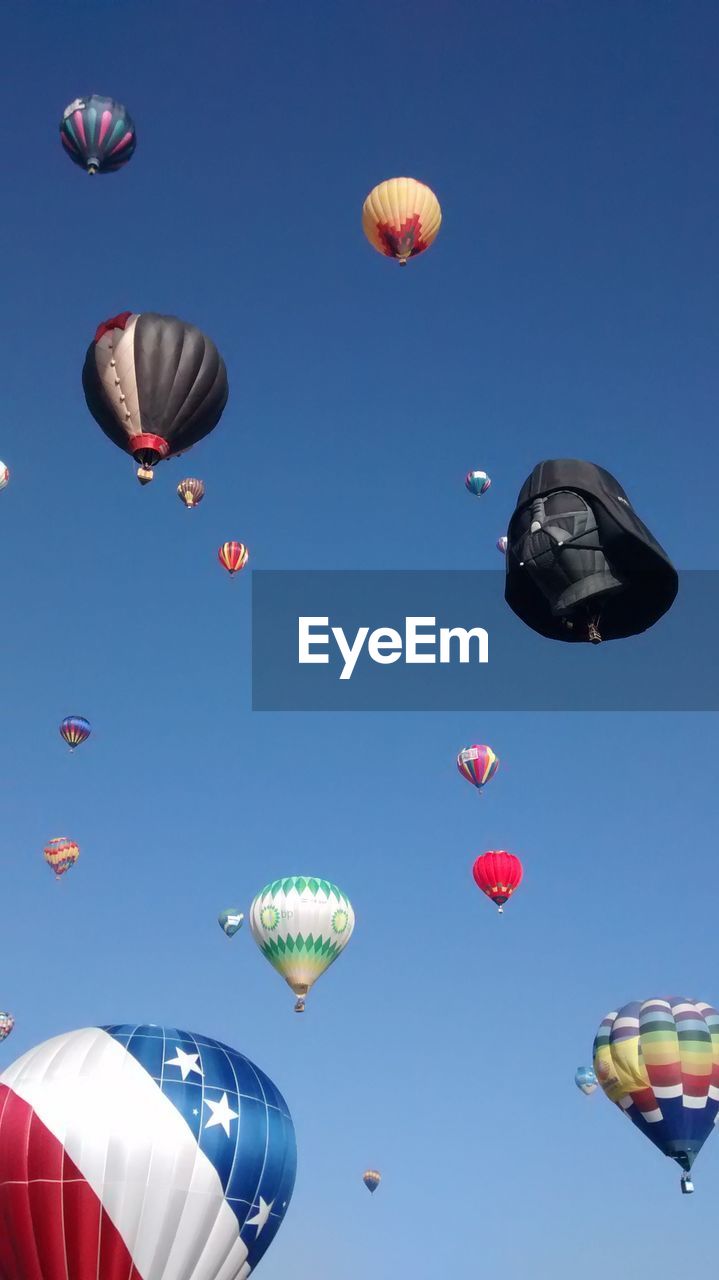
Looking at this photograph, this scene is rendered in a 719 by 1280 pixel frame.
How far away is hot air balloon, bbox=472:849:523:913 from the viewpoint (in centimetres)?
3312

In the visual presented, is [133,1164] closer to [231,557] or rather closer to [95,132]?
[95,132]

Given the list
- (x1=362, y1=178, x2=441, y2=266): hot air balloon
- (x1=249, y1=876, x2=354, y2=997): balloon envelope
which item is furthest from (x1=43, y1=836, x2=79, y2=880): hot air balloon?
(x1=362, y1=178, x2=441, y2=266): hot air balloon

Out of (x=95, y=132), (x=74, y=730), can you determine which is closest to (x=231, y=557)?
(x=74, y=730)

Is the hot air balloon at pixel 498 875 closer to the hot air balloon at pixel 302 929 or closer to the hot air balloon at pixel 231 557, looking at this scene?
the hot air balloon at pixel 302 929

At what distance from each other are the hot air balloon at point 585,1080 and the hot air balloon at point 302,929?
1537cm

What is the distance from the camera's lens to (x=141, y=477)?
21.2 meters

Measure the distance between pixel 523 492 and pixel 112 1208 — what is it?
31.6 ft

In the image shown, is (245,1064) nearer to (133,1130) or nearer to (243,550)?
(133,1130)

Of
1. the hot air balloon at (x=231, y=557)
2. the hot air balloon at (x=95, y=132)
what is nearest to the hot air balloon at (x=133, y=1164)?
the hot air balloon at (x=95, y=132)

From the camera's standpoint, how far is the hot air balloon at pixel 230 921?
40312mm

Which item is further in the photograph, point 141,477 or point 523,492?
point 141,477

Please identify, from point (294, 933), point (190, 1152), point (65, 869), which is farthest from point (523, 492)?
point (65, 869)

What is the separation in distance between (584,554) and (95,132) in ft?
49.9

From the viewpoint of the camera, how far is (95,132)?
23.8m
